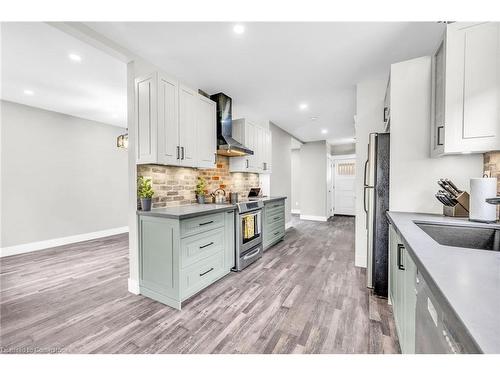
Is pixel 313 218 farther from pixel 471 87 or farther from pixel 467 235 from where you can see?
pixel 471 87

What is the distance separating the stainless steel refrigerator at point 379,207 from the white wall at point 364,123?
804mm

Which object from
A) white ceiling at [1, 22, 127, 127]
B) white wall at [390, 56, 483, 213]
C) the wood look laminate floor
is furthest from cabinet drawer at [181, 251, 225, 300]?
white ceiling at [1, 22, 127, 127]

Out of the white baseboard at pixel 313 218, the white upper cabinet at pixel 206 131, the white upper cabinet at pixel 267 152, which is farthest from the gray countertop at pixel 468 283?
the white baseboard at pixel 313 218

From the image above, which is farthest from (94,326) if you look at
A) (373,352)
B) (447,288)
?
(447,288)

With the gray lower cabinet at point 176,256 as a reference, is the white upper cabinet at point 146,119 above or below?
above

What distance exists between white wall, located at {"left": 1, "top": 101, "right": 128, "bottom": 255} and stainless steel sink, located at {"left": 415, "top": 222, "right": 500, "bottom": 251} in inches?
229

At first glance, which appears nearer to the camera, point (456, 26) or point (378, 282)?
point (456, 26)

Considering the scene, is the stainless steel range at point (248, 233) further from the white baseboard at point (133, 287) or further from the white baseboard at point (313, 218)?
the white baseboard at point (313, 218)

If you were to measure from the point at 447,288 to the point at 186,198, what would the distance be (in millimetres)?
2863

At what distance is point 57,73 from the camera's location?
2.84 meters

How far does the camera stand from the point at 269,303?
7.28 feet

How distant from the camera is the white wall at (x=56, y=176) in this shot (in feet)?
12.2

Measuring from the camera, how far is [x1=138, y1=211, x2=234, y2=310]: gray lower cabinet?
2117mm

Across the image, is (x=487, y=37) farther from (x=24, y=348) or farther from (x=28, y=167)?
(x=28, y=167)
